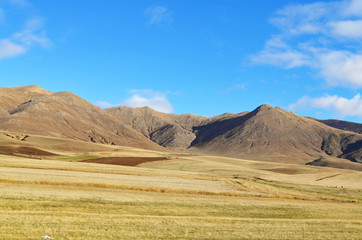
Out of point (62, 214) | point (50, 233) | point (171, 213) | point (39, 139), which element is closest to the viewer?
point (50, 233)

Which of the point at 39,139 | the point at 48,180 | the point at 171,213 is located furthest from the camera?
the point at 39,139

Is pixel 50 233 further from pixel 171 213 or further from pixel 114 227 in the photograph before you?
pixel 171 213

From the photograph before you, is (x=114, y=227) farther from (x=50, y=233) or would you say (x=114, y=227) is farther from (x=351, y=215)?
(x=351, y=215)

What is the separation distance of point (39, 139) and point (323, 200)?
5986 inches

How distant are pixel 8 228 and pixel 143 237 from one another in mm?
7185

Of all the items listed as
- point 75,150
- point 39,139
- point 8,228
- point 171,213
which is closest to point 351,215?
point 171,213

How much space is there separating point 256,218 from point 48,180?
24572 millimetres

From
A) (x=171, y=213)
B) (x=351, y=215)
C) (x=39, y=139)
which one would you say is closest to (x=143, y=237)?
(x=171, y=213)

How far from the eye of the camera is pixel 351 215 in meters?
35.1

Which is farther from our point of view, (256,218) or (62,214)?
(256,218)

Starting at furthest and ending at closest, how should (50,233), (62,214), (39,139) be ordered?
(39,139), (62,214), (50,233)

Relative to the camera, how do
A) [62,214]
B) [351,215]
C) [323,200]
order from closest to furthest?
1. [62,214]
2. [351,215]
3. [323,200]

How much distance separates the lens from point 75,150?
157875 millimetres

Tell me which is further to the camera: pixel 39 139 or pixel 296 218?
pixel 39 139
